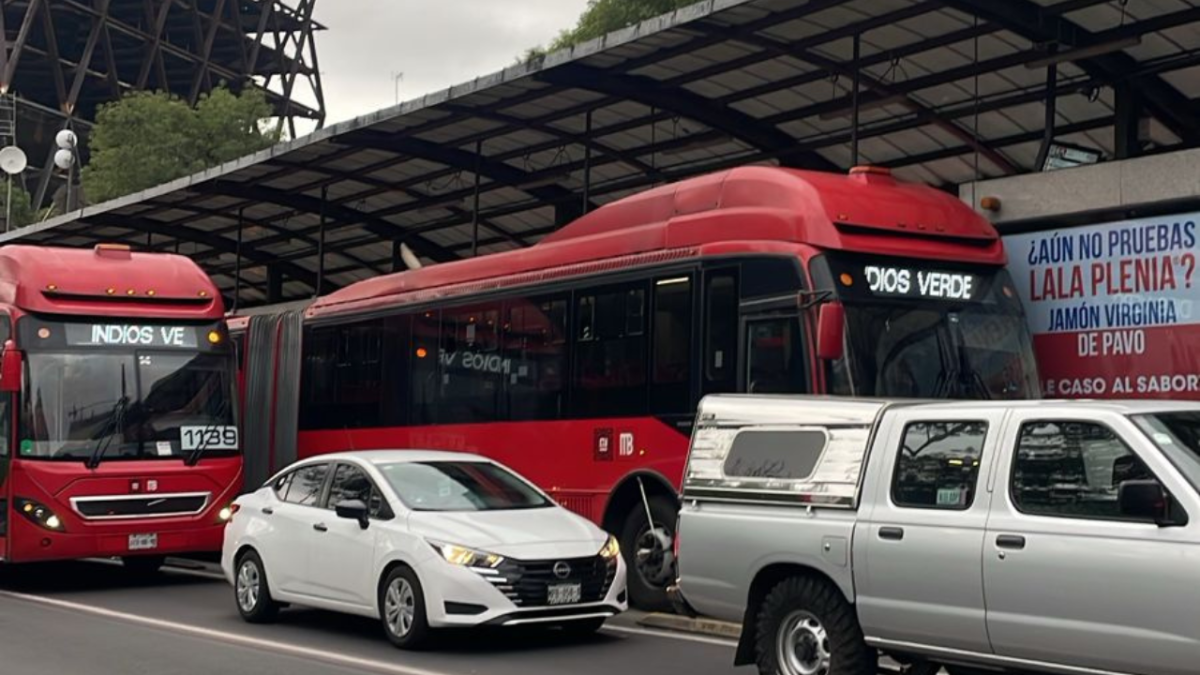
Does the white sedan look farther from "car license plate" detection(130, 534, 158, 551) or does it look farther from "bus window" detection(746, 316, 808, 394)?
"car license plate" detection(130, 534, 158, 551)

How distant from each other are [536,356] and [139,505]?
4.74m

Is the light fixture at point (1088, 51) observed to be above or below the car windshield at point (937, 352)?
above

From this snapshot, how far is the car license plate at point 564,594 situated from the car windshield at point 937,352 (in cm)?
276

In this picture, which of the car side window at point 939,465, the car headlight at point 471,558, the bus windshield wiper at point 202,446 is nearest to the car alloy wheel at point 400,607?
the car headlight at point 471,558

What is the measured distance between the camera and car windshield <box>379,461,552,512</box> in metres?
11.8

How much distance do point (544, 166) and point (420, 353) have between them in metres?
8.00

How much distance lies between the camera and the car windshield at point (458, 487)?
1181 centimetres

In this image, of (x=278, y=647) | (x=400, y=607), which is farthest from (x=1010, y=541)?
(x=278, y=647)

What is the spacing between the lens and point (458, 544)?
10.9 meters

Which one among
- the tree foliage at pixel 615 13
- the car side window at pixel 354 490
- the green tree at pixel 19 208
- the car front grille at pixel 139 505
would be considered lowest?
the car front grille at pixel 139 505

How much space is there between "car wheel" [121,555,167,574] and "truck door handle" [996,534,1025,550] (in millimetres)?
12908

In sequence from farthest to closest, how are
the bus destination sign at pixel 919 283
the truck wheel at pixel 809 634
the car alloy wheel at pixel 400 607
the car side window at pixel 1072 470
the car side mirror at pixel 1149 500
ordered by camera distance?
the bus destination sign at pixel 919 283 < the car alloy wheel at pixel 400 607 < the truck wheel at pixel 809 634 < the car side window at pixel 1072 470 < the car side mirror at pixel 1149 500

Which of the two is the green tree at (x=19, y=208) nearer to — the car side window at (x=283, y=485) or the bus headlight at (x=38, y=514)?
the bus headlight at (x=38, y=514)

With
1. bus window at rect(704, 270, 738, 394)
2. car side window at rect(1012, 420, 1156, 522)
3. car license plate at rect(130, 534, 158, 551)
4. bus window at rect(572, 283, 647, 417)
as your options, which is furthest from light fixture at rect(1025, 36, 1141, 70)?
car license plate at rect(130, 534, 158, 551)
